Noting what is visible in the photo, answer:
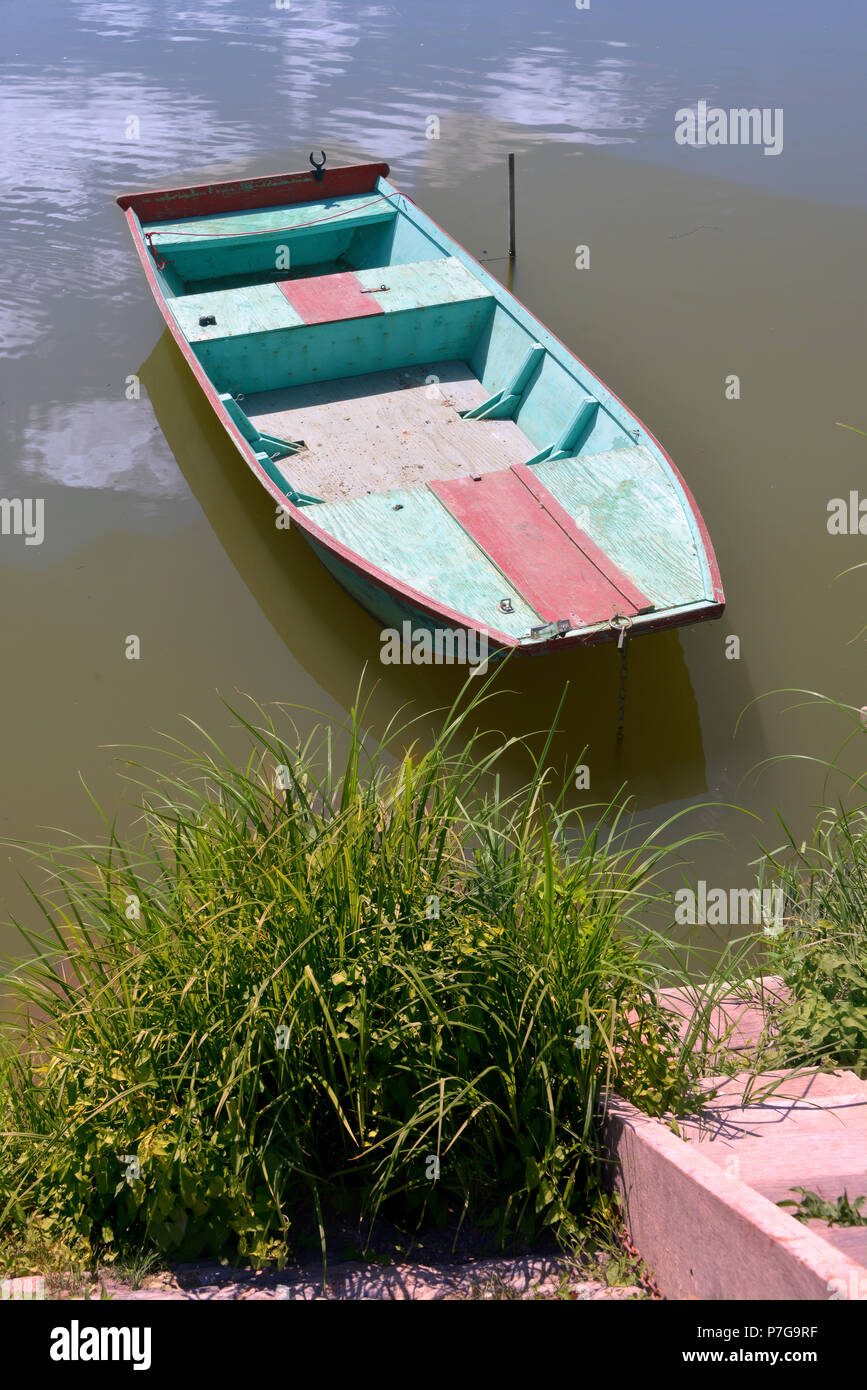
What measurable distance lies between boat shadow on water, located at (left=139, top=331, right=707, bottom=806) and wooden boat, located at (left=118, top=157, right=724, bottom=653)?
1.03ft

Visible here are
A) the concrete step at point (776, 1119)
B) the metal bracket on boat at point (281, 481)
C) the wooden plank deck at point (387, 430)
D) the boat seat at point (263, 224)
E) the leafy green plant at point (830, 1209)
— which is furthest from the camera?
the boat seat at point (263, 224)

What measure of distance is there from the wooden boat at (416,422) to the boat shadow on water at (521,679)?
313 millimetres

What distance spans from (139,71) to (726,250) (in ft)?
29.3

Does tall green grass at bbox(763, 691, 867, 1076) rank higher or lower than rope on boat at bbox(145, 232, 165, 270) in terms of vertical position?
lower

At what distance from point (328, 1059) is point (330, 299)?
7.00 metres

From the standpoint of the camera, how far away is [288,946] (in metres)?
2.80

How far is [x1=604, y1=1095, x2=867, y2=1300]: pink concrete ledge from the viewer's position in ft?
6.67

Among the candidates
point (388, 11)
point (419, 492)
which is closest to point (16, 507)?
point (419, 492)

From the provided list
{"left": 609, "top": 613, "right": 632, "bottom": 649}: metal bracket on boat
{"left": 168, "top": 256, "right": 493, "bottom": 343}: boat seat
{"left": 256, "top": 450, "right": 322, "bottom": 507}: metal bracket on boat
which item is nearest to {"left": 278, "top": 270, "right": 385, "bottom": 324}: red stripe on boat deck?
{"left": 168, "top": 256, "right": 493, "bottom": 343}: boat seat

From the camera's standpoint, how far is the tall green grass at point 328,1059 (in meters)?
2.70

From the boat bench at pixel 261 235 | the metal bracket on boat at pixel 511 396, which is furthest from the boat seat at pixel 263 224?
the metal bracket on boat at pixel 511 396

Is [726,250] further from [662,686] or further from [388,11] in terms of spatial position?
[388,11]

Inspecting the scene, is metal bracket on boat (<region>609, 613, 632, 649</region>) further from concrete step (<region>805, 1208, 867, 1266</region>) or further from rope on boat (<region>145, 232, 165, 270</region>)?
rope on boat (<region>145, 232, 165, 270</region>)

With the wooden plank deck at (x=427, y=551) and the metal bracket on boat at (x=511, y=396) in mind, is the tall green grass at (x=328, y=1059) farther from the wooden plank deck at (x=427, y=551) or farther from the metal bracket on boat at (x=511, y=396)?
the metal bracket on boat at (x=511, y=396)
